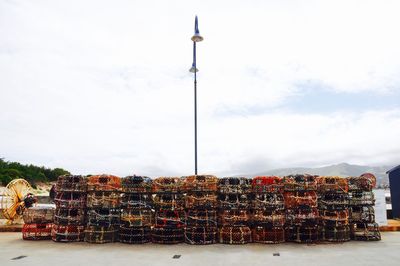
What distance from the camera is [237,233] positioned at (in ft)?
42.9

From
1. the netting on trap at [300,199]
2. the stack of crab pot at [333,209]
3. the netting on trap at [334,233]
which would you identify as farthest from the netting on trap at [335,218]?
the netting on trap at [300,199]

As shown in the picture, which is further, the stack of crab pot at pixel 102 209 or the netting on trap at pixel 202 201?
the stack of crab pot at pixel 102 209

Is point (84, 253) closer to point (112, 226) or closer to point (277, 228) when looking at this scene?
point (112, 226)

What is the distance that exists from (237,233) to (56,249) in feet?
20.3

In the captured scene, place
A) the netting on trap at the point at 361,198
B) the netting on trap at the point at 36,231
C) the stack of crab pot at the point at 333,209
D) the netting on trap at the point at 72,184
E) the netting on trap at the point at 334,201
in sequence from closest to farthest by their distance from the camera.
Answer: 1. the stack of crab pot at the point at 333,209
2. the netting on trap at the point at 334,201
3. the netting on trap at the point at 361,198
4. the netting on trap at the point at 72,184
5. the netting on trap at the point at 36,231

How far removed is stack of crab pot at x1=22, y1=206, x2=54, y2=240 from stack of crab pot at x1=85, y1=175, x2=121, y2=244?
184 centimetres

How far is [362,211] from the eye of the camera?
13852mm

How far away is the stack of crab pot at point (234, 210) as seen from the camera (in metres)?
13.1

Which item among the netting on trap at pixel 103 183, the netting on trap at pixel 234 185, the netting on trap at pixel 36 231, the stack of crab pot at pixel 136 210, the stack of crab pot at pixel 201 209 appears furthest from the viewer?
the netting on trap at pixel 36 231

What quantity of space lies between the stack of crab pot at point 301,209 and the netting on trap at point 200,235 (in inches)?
106

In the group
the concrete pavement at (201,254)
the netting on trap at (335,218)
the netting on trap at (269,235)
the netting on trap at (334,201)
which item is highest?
the netting on trap at (334,201)

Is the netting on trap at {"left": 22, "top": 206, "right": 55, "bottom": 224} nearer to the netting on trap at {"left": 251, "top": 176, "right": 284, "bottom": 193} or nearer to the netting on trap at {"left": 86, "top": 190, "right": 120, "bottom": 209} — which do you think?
the netting on trap at {"left": 86, "top": 190, "right": 120, "bottom": 209}

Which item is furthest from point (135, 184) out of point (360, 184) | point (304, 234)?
point (360, 184)

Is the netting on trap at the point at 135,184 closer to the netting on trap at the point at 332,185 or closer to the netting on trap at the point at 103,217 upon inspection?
the netting on trap at the point at 103,217
